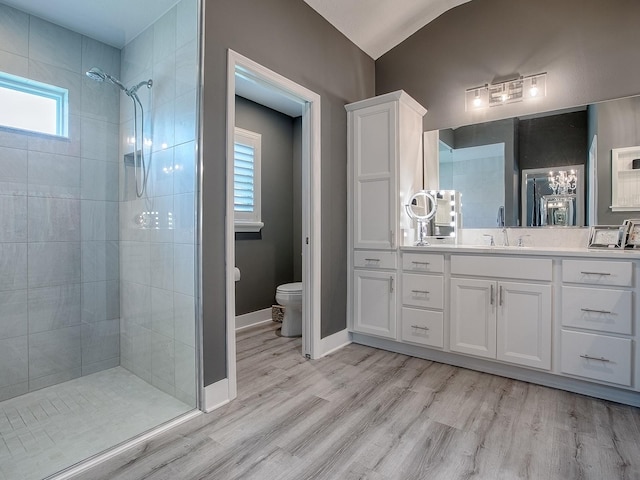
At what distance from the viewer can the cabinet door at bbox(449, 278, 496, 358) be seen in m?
2.37

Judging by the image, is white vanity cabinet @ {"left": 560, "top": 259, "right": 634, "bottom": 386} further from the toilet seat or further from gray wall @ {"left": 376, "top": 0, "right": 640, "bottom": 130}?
the toilet seat

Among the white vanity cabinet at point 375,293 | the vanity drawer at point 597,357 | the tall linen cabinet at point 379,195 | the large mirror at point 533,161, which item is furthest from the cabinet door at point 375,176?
the vanity drawer at point 597,357

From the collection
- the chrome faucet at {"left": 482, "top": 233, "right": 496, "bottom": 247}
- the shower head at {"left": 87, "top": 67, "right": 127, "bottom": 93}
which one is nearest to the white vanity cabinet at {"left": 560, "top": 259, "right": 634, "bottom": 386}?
the chrome faucet at {"left": 482, "top": 233, "right": 496, "bottom": 247}

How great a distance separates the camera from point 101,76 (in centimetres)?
223

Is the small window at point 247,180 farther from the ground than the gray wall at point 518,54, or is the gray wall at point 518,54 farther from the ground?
the gray wall at point 518,54

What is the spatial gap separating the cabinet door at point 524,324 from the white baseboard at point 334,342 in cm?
119

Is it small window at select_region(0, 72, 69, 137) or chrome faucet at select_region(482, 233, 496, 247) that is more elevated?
small window at select_region(0, 72, 69, 137)

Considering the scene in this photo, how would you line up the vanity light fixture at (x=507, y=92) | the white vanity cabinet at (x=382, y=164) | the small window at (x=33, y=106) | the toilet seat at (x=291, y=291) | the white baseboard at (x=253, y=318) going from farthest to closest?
the white baseboard at (x=253, y=318) < the toilet seat at (x=291, y=291) < the white vanity cabinet at (x=382, y=164) < the vanity light fixture at (x=507, y=92) < the small window at (x=33, y=106)

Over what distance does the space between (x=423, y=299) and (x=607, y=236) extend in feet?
4.16

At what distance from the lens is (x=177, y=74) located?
6.65ft

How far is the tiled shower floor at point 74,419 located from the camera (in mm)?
1521

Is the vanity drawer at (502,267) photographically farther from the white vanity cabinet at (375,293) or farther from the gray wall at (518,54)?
the gray wall at (518,54)

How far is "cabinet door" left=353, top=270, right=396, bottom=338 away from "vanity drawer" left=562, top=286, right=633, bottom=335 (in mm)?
1135

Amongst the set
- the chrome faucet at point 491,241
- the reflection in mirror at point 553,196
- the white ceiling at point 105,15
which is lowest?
the chrome faucet at point 491,241
